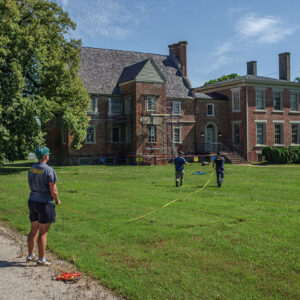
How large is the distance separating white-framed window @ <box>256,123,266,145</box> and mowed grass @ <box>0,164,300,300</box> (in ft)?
97.2

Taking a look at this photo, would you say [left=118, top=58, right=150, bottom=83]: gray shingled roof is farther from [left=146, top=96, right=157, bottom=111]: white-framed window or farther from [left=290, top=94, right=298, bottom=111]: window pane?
[left=290, top=94, right=298, bottom=111]: window pane

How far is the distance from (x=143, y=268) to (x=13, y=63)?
908 inches

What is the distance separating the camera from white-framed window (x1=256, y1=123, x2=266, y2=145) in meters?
43.5

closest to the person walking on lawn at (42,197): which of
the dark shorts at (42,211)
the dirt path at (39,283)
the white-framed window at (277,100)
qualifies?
the dark shorts at (42,211)

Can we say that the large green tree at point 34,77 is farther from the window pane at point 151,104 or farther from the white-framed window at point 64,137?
the window pane at point 151,104

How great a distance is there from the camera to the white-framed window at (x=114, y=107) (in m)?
41.0

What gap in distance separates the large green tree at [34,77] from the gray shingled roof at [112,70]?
7.58m

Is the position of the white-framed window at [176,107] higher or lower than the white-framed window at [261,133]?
higher

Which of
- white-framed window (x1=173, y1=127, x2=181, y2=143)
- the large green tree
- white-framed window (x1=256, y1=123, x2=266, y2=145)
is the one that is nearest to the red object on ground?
the large green tree

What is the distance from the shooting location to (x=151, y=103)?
40.0 meters

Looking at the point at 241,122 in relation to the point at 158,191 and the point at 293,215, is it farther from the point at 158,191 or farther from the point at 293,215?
the point at 293,215

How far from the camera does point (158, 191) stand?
54.2 feet

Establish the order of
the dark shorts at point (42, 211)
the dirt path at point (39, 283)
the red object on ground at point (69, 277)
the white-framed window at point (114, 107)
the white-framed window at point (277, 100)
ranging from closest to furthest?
the dirt path at point (39, 283), the red object on ground at point (69, 277), the dark shorts at point (42, 211), the white-framed window at point (114, 107), the white-framed window at point (277, 100)

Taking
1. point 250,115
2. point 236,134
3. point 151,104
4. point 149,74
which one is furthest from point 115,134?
point 250,115
